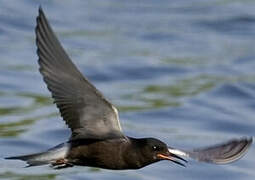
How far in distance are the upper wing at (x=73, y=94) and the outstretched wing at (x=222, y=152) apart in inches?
22.5

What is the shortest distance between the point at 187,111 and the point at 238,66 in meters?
2.12

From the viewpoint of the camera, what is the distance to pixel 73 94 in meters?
8.30

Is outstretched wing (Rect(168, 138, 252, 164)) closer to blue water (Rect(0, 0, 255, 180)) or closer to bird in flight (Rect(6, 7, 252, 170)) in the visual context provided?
bird in flight (Rect(6, 7, 252, 170))

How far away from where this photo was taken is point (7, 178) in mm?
10984

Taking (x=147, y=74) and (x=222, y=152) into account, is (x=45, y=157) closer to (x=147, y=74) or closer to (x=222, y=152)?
(x=222, y=152)

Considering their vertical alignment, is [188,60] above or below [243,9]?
below

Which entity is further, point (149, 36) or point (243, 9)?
point (243, 9)

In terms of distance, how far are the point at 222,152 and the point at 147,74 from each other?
646 centimetres

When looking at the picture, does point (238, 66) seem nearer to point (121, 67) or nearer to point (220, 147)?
point (121, 67)

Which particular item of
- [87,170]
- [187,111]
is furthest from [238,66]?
[87,170]

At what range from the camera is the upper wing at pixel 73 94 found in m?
8.07

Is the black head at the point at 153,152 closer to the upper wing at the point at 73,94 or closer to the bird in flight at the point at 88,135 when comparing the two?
the bird in flight at the point at 88,135

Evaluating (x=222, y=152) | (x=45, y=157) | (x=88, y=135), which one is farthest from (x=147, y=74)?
(x=45, y=157)

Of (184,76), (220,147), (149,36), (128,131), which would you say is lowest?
(220,147)
